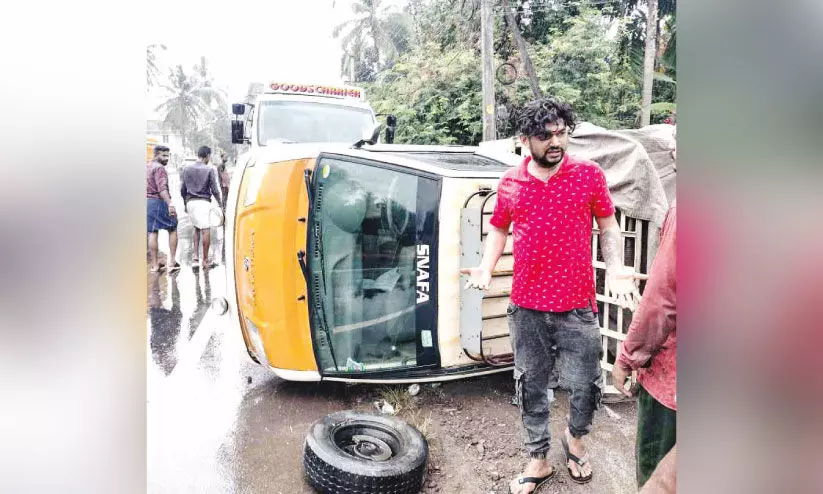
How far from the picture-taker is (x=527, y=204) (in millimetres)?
1466

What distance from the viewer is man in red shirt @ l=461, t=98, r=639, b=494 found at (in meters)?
1.41

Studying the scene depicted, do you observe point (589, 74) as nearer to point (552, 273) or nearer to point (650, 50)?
point (650, 50)

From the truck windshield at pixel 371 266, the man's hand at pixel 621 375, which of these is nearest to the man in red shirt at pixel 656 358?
the man's hand at pixel 621 375

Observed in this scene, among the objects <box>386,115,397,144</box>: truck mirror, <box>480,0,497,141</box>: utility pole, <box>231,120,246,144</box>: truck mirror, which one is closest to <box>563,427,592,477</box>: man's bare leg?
<box>480,0,497,141</box>: utility pole

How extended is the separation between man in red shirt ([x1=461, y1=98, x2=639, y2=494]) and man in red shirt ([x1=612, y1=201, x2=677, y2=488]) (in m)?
0.28

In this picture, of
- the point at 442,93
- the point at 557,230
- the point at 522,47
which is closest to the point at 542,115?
the point at 557,230

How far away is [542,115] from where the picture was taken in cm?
137

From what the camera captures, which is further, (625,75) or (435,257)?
(625,75)

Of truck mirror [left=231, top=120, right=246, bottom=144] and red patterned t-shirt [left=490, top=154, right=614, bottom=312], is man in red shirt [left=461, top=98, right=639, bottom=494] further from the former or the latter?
truck mirror [left=231, top=120, right=246, bottom=144]

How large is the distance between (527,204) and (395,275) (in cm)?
60

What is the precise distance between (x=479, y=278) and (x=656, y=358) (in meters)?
0.58

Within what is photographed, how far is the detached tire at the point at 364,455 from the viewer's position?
1.42 meters
